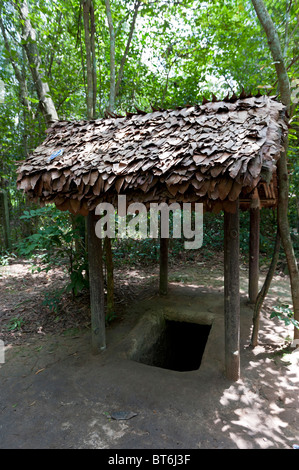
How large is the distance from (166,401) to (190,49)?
871 centimetres

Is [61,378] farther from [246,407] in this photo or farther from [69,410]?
[246,407]

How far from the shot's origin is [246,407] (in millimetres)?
2752

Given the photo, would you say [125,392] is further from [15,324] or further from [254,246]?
[254,246]

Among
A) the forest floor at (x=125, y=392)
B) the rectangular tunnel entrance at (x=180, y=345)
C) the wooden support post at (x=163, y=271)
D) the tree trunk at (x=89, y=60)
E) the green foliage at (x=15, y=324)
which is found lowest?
the rectangular tunnel entrance at (x=180, y=345)

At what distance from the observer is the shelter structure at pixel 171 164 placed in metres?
2.37

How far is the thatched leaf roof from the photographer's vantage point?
2346mm

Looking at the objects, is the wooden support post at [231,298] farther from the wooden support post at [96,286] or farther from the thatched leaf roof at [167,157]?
the wooden support post at [96,286]

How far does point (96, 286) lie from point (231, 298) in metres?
1.71

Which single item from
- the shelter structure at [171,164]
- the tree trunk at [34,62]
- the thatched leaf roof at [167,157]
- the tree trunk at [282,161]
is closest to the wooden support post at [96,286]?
the shelter structure at [171,164]

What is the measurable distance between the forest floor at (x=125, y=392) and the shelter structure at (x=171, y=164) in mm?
379

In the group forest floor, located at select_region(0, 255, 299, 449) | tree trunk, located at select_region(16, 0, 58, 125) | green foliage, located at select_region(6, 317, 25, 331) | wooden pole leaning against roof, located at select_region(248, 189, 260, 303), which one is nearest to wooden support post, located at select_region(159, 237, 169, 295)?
forest floor, located at select_region(0, 255, 299, 449)

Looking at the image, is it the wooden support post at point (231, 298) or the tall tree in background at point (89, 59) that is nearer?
the wooden support post at point (231, 298)

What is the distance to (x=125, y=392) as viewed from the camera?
119 inches

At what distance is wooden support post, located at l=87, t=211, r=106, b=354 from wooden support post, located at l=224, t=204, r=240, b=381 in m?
1.62
